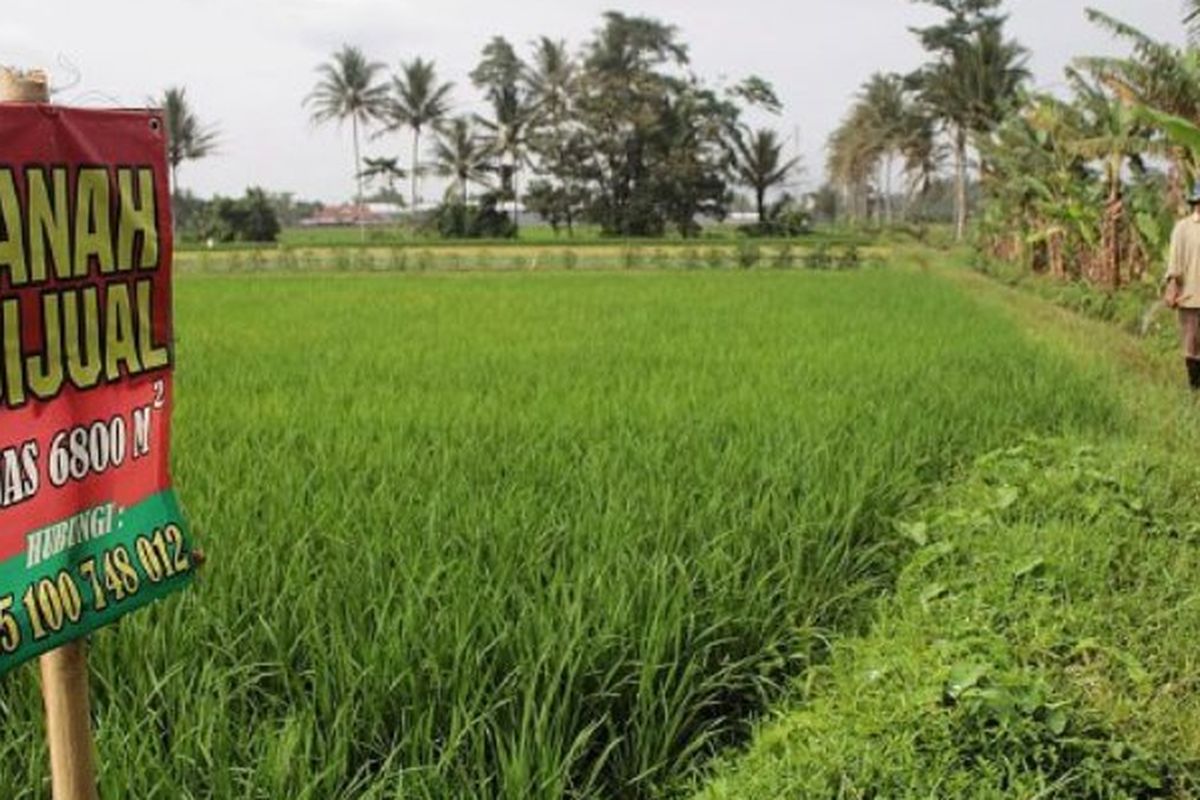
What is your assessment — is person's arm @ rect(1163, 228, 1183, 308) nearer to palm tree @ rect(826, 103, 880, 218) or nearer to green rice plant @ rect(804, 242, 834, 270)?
green rice plant @ rect(804, 242, 834, 270)

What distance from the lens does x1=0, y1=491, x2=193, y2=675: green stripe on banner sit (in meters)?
1.11

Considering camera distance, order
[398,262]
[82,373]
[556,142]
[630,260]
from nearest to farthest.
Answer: [82,373] → [398,262] → [630,260] → [556,142]

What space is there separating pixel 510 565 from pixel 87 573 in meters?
1.49

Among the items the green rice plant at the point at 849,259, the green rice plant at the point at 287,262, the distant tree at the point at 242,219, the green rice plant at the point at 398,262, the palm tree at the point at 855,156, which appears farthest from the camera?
the palm tree at the point at 855,156

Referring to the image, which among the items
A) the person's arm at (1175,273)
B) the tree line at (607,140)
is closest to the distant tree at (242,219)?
the tree line at (607,140)

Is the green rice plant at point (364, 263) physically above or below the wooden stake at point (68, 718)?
above

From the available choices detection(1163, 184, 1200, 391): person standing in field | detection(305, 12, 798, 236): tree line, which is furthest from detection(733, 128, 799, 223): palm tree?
detection(1163, 184, 1200, 391): person standing in field

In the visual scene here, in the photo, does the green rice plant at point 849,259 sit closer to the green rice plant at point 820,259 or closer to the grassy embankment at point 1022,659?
the green rice plant at point 820,259

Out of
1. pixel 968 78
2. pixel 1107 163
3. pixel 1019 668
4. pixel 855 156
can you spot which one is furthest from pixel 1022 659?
pixel 855 156

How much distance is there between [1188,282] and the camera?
6277 mm

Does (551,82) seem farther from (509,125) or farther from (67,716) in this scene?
(67,716)

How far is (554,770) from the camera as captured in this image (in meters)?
1.81

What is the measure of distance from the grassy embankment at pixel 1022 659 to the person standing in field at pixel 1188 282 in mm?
2474

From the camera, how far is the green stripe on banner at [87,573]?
111 cm
